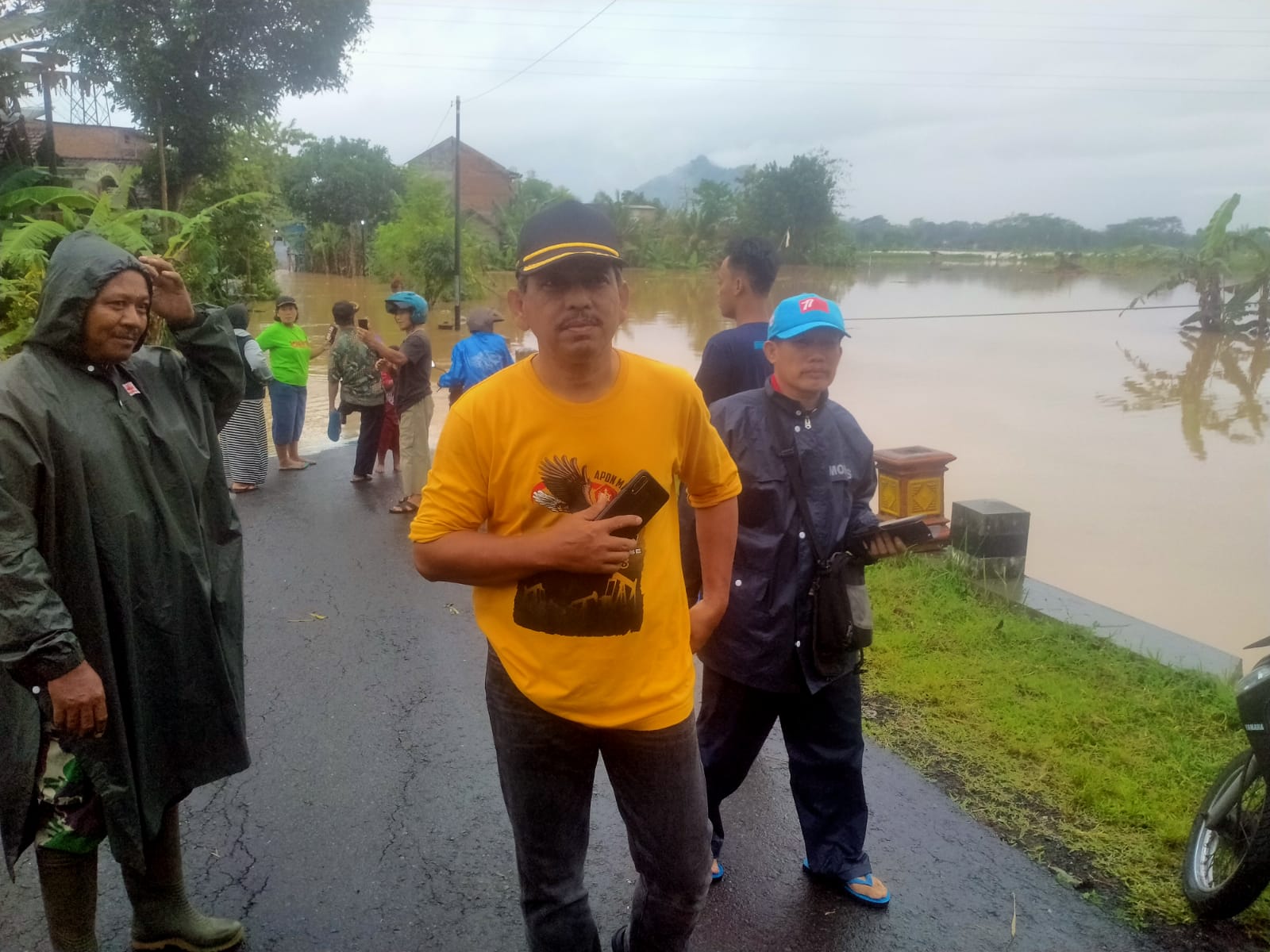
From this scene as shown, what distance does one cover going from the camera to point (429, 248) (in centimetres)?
3131

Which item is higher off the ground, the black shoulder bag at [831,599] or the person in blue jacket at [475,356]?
the person in blue jacket at [475,356]

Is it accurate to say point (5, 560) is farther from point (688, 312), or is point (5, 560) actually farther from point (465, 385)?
point (688, 312)

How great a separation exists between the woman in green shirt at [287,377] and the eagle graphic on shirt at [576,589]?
765 centimetres

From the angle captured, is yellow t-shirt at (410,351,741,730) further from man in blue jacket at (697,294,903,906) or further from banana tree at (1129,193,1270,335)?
banana tree at (1129,193,1270,335)

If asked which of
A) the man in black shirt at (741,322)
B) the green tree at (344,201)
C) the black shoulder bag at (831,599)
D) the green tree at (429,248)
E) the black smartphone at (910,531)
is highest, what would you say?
the green tree at (344,201)

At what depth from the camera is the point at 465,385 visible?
7418 mm

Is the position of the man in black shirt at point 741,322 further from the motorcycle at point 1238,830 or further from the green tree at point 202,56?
the green tree at point 202,56

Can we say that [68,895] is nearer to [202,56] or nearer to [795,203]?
[202,56]

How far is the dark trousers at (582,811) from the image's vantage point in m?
2.02

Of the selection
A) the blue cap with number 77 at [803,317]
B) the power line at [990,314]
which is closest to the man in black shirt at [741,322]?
the blue cap with number 77 at [803,317]

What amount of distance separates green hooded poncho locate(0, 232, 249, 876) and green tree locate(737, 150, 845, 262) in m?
41.5

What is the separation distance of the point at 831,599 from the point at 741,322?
5.02 ft

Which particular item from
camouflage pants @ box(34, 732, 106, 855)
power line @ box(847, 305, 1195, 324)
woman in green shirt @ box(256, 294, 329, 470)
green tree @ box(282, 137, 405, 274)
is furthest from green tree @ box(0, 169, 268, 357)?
green tree @ box(282, 137, 405, 274)

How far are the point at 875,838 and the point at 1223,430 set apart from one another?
14.6 m
